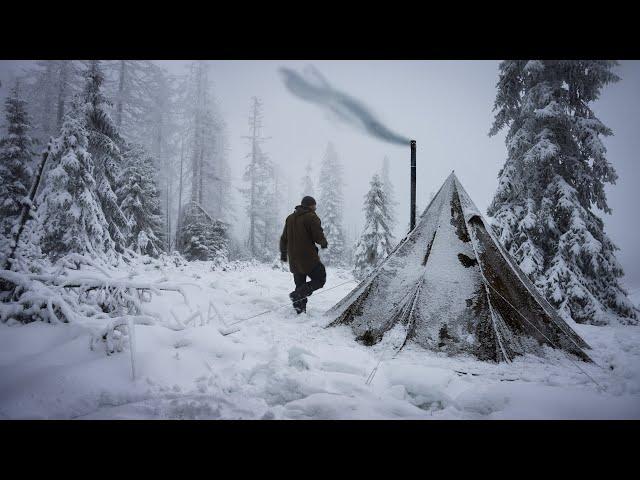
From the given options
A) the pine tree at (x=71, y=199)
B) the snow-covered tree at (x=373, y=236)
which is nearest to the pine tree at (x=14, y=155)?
the pine tree at (x=71, y=199)

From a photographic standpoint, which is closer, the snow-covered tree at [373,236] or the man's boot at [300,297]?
the man's boot at [300,297]

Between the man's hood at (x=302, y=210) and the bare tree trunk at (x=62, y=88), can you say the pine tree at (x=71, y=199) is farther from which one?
the bare tree trunk at (x=62, y=88)

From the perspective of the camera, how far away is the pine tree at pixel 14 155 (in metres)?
11.4

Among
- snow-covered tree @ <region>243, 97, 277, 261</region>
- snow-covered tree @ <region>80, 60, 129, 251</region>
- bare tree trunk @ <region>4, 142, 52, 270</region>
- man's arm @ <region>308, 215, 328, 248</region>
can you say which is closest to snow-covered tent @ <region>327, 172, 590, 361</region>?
man's arm @ <region>308, 215, 328, 248</region>

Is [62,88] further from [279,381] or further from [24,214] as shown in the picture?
[279,381]

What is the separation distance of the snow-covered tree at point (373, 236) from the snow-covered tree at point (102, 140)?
11.0 metres

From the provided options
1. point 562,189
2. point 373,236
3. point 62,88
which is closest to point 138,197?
point 62,88

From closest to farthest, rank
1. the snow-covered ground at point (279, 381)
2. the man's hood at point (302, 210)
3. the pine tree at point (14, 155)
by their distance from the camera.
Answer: the snow-covered ground at point (279, 381) < the man's hood at point (302, 210) < the pine tree at point (14, 155)

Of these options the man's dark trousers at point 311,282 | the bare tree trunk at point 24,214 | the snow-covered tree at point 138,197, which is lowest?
the man's dark trousers at point 311,282

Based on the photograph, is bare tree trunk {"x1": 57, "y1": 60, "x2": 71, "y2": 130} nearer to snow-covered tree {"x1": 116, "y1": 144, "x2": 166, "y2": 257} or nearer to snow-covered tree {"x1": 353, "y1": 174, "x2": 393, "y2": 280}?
snow-covered tree {"x1": 116, "y1": 144, "x2": 166, "y2": 257}
